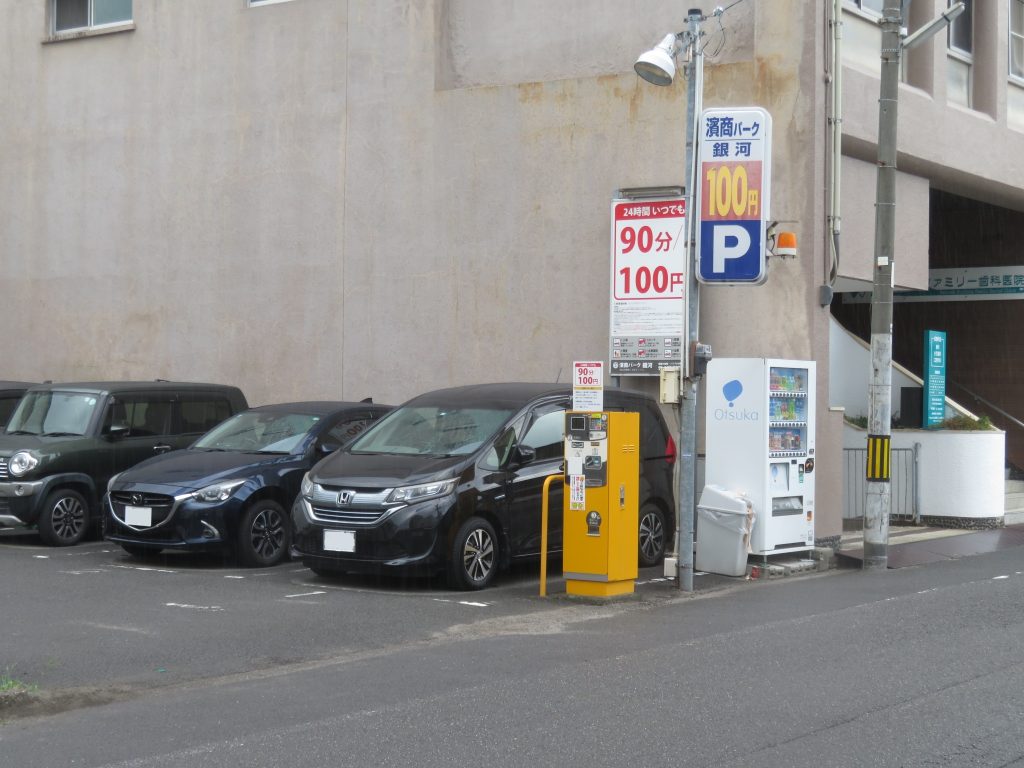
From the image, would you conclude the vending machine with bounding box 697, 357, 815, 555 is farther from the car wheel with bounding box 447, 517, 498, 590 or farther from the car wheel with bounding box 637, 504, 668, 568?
the car wheel with bounding box 447, 517, 498, 590

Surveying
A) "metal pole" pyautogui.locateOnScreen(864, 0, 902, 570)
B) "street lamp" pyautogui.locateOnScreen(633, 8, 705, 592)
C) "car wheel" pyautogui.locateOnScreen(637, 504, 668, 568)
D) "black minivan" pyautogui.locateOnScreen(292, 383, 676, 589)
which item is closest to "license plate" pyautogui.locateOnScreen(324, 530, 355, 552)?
"black minivan" pyautogui.locateOnScreen(292, 383, 676, 589)

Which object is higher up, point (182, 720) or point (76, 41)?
point (76, 41)

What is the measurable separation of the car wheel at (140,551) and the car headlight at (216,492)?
2.77ft

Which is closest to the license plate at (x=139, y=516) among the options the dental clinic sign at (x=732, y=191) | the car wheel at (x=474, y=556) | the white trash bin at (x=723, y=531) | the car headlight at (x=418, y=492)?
the car headlight at (x=418, y=492)

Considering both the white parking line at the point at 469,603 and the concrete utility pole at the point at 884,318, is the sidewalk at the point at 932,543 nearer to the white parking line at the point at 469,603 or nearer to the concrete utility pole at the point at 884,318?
the concrete utility pole at the point at 884,318

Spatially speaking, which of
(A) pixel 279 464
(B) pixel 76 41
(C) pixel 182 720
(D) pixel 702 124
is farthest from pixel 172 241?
(C) pixel 182 720

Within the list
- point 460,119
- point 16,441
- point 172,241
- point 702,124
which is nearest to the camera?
point 702,124

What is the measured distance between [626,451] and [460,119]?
779 cm

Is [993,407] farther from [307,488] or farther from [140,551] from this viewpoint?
[140,551]

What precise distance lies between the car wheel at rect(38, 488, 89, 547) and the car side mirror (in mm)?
5578

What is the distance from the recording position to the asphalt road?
6.48m

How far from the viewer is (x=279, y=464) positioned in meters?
13.5

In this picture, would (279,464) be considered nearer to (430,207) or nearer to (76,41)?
(430,207)

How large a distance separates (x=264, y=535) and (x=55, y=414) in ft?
12.0
